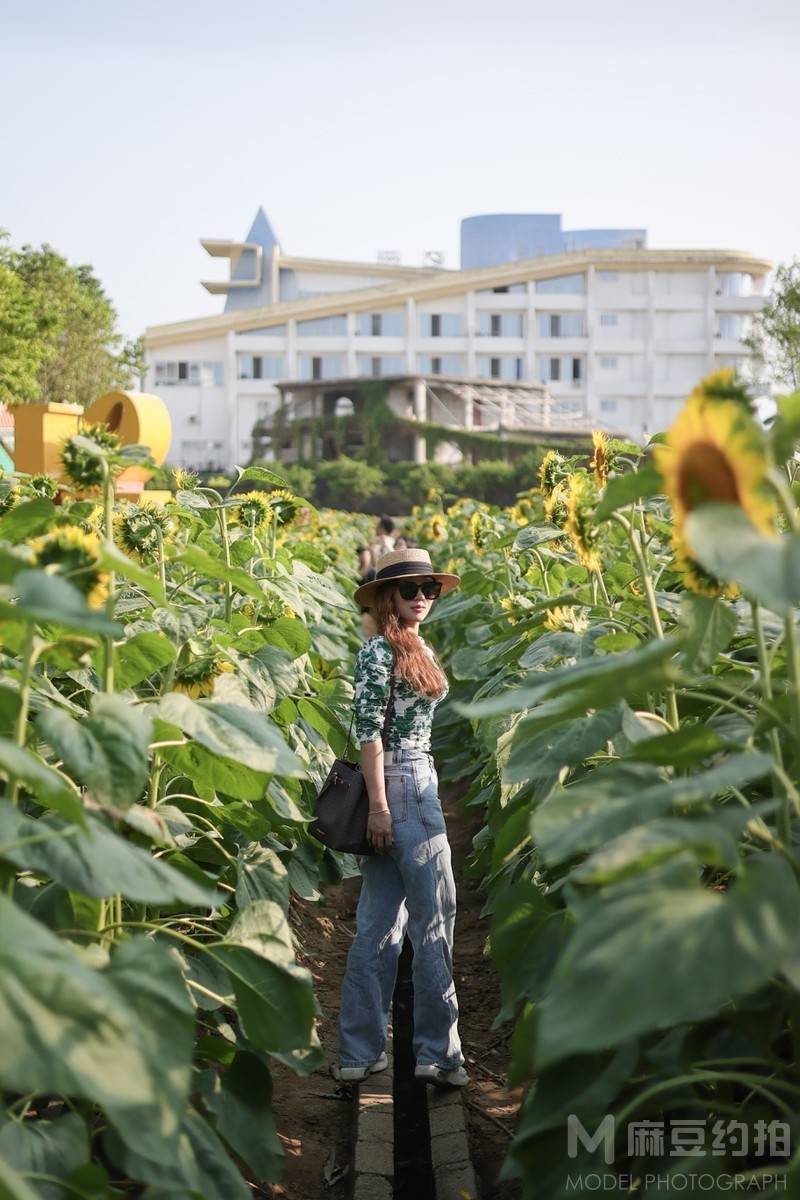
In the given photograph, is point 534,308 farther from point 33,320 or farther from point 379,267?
point 33,320

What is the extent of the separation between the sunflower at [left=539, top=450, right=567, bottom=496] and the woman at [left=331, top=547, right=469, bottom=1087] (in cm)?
47

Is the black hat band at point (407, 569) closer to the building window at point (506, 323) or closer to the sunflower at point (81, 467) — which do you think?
the sunflower at point (81, 467)

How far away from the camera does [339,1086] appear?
141 inches

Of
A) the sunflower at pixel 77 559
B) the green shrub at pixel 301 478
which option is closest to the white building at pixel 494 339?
the green shrub at pixel 301 478

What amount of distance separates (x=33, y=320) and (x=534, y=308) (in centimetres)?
3268

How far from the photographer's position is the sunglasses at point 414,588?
12.2 feet

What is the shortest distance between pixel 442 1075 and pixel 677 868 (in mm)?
2307

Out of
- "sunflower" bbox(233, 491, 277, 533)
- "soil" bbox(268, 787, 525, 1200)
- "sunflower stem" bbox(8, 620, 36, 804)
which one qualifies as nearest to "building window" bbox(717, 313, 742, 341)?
"soil" bbox(268, 787, 525, 1200)

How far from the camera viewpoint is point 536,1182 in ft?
5.76

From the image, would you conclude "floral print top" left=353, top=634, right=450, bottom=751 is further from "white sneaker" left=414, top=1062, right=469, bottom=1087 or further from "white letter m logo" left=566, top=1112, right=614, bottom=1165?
"white letter m logo" left=566, top=1112, right=614, bottom=1165

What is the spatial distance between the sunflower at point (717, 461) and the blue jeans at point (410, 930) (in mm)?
2127

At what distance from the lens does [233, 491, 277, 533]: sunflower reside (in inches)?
177

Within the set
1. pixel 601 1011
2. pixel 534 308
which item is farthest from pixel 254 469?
pixel 534 308

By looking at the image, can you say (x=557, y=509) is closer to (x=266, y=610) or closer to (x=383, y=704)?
(x=383, y=704)
